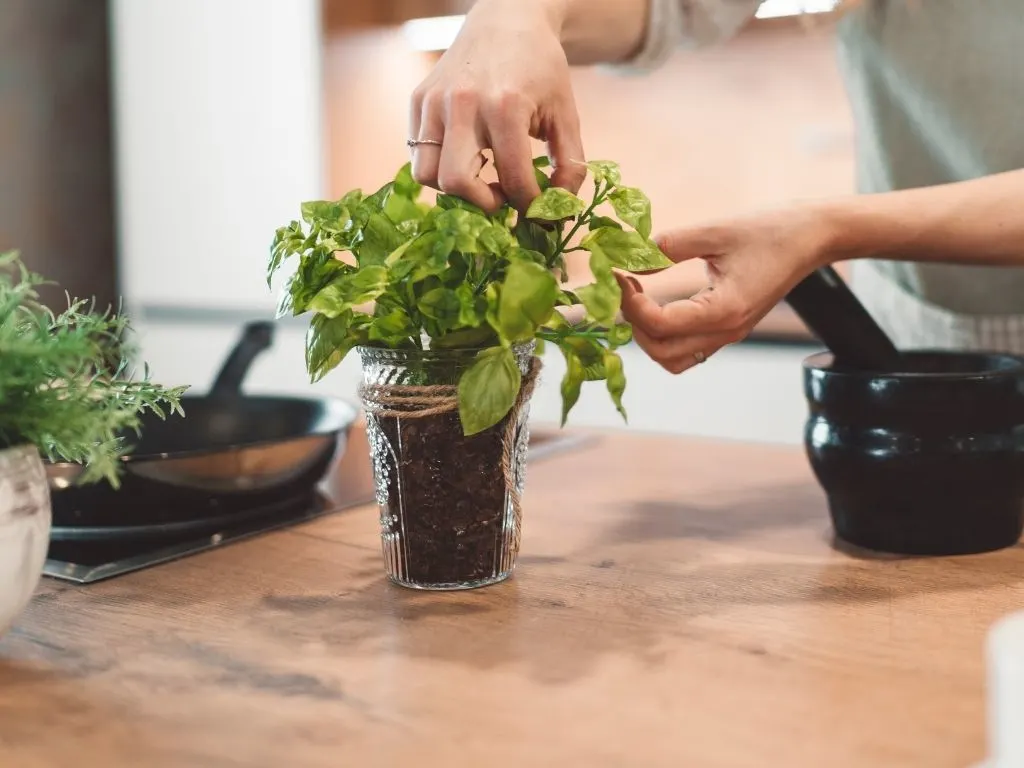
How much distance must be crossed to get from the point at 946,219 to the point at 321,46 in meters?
1.96

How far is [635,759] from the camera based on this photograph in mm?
500

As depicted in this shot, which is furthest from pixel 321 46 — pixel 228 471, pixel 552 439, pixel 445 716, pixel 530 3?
pixel 445 716

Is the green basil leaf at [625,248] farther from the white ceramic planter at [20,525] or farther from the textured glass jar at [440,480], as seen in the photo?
the white ceramic planter at [20,525]

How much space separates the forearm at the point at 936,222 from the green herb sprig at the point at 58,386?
525 mm

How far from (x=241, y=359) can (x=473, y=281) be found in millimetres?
507

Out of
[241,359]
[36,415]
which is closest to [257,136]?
[241,359]

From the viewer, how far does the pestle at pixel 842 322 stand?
33.5 inches

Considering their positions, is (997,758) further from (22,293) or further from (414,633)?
(22,293)

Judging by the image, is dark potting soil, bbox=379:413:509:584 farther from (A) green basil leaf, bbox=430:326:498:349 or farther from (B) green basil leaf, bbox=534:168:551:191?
(B) green basil leaf, bbox=534:168:551:191

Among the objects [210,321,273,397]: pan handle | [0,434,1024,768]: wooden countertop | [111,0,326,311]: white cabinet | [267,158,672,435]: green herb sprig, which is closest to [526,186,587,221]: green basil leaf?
[267,158,672,435]: green herb sprig

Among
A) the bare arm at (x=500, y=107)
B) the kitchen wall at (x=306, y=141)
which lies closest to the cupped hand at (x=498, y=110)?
the bare arm at (x=500, y=107)

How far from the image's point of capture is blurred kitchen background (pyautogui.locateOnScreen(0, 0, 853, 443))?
2547 millimetres

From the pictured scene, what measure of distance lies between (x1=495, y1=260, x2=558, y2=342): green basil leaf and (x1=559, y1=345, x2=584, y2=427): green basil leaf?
0.24 feet

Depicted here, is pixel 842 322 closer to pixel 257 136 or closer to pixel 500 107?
pixel 500 107
